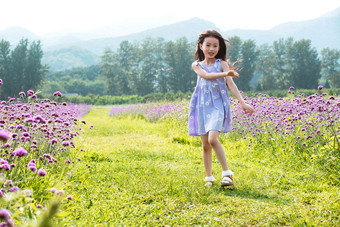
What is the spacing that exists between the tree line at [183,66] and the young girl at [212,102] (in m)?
35.6

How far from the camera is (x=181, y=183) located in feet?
12.5

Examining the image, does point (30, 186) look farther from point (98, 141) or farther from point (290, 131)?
point (98, 141)

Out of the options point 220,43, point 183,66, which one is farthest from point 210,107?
point 183,66

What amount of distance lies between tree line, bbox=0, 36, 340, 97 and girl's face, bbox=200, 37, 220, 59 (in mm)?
35669

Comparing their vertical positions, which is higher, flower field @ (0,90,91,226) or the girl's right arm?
the girl's right arm

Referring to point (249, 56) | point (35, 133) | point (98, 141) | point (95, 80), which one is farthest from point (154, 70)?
point (35, 133)

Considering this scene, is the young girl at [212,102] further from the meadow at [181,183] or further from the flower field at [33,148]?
the flower field at [33,148]

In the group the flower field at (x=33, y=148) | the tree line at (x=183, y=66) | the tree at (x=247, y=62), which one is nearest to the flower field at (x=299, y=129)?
the flower field at (x=33, y=148)

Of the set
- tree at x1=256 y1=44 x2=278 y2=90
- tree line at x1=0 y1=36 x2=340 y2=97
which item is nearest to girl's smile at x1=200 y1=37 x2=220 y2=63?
tree line at x1=0 y1=36 x2=340 y2=97

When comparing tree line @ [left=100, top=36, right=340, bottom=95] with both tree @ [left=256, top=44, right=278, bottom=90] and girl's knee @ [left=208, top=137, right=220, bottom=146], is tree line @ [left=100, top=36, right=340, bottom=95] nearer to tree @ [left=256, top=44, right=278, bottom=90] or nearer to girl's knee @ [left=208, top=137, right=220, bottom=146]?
tree @ [left=256, top=44, right=278, bottom=90]

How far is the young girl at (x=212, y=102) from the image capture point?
12.2 ft

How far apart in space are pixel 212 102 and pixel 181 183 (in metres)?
1.07

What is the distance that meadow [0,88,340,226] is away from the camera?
2.69m

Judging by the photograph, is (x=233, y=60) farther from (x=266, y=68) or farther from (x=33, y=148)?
(x=33, y=148)
